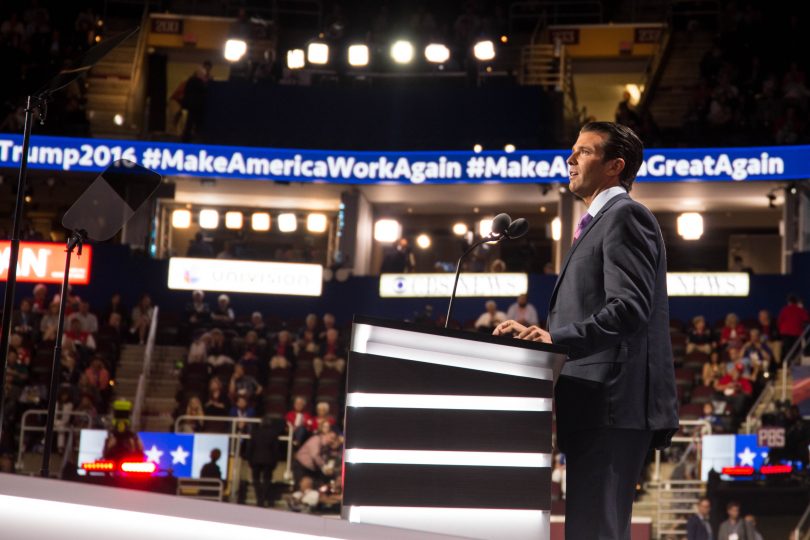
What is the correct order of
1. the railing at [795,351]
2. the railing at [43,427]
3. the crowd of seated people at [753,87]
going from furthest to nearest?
the crowd of seated people at [753,87] → the railing at [795,351] → the railing at [43,427]

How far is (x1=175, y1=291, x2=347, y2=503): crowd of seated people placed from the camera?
13188mm

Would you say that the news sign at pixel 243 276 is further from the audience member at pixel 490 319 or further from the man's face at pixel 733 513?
the man's face at pixel 733 513

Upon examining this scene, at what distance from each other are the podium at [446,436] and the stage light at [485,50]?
1861 centimetres

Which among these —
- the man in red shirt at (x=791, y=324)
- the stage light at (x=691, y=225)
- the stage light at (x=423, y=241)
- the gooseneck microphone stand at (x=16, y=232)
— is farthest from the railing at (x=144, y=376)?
the gooseneck microphone stand at (x=16, y=232)

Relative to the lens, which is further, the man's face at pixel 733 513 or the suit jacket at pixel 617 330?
the man's face at pixel 733 513

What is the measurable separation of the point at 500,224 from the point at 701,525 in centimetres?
842

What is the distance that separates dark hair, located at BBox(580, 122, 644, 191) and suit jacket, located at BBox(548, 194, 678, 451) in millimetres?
115

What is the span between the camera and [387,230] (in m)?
20.8

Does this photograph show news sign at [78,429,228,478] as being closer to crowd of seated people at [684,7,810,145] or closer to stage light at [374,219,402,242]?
stage light at [374,219,402,242]

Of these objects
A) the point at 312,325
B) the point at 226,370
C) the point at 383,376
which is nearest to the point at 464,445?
the point at 383,376

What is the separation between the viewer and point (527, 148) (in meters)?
18.6

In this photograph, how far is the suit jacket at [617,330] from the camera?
264cm

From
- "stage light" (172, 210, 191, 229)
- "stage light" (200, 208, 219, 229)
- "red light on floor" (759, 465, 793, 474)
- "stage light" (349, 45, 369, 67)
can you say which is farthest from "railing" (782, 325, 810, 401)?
"stage light" (172, 210, 191, 229)

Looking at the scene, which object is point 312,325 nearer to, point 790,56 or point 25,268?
point 25,268
